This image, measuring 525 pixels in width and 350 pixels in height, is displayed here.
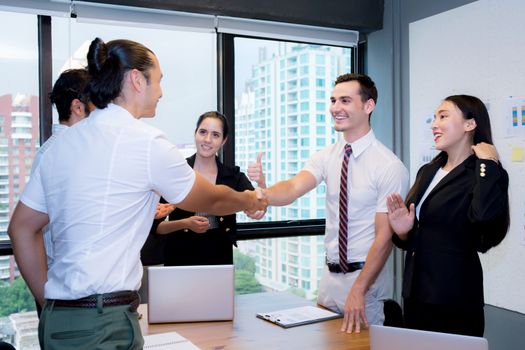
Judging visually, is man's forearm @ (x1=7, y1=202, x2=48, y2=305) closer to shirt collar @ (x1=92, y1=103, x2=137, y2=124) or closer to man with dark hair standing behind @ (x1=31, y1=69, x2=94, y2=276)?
shirt collar @ (x1=92, y1=103, x2=137, y2=124)

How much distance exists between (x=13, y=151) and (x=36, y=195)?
7.32 ft

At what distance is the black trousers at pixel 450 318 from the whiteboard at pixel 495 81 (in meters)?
1.17

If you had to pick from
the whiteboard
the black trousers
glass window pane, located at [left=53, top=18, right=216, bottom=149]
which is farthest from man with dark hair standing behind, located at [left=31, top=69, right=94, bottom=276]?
the whiteboard

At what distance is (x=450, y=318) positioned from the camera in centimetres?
223

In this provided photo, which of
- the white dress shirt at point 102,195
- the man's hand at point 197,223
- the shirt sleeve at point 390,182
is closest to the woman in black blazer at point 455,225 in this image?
the shirt sleeve at point 390,182

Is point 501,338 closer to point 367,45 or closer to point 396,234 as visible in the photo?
point 396,234

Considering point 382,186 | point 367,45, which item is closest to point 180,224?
point 382,186

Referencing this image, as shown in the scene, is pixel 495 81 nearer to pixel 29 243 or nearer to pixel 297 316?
pixel 297 316

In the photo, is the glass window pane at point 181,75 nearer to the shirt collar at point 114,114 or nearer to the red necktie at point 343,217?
the red necktie at point 343,217

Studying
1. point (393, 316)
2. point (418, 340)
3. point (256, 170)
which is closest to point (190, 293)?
point (256, 170)

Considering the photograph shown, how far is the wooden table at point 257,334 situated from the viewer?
6.06ft

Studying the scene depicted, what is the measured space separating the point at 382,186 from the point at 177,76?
2.01 metres

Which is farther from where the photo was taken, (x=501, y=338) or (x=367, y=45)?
(x=367, y=45)

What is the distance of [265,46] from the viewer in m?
4.32
